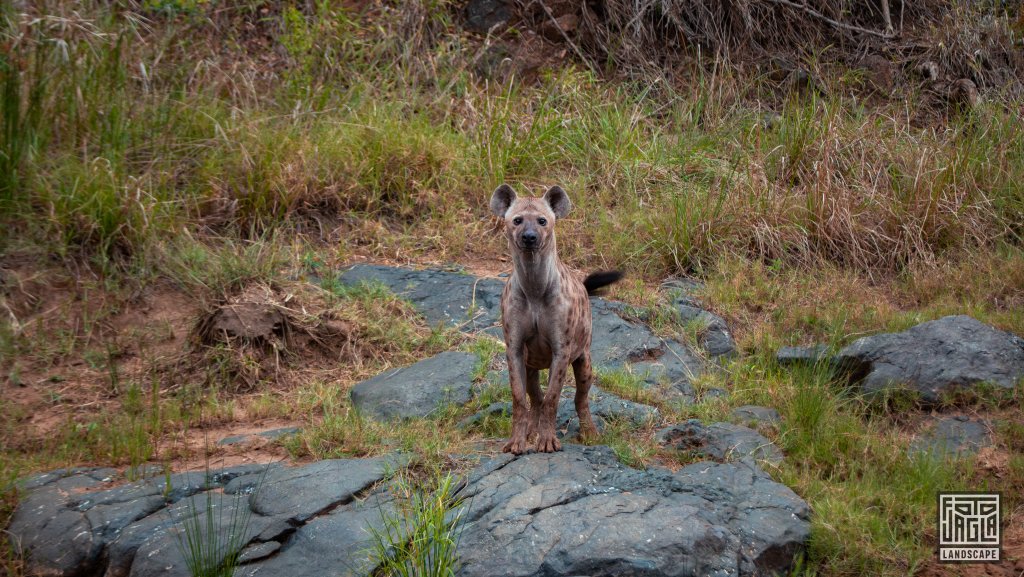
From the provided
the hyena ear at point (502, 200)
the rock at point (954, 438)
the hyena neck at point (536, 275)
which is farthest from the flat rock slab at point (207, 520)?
the rock at point (954, 438)

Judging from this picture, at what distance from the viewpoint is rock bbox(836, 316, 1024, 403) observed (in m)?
5.80

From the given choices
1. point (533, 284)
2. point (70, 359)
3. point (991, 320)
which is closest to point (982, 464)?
point (991, 320)

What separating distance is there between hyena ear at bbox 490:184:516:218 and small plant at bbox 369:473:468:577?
1612mm

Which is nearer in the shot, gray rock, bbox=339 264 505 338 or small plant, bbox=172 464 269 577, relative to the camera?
small plant, bbox=172 464 269 577

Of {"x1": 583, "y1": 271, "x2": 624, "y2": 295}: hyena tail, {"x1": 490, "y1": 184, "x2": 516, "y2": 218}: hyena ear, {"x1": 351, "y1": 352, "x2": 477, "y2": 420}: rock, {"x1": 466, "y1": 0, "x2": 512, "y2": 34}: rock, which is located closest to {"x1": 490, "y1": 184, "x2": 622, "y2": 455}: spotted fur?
{"x1": 490, "y1": 184, "x2": 516, "y2": 218}: hyena ear

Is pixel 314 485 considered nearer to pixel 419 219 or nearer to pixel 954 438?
pixel 954 438

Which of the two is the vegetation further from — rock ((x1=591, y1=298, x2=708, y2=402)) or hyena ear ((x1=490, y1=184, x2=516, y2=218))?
hyena ear ((x1=490, y1=184, x2=516, y2=218))

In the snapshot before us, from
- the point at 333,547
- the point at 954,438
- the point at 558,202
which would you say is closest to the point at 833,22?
the point at 954,438

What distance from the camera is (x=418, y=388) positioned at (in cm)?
580

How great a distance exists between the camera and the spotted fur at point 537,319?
184 inches

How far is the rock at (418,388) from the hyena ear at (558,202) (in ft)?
4.54

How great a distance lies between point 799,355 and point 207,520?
406 centimetres

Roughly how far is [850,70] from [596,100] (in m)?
3.18

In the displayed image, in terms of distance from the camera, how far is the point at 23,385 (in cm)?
615
